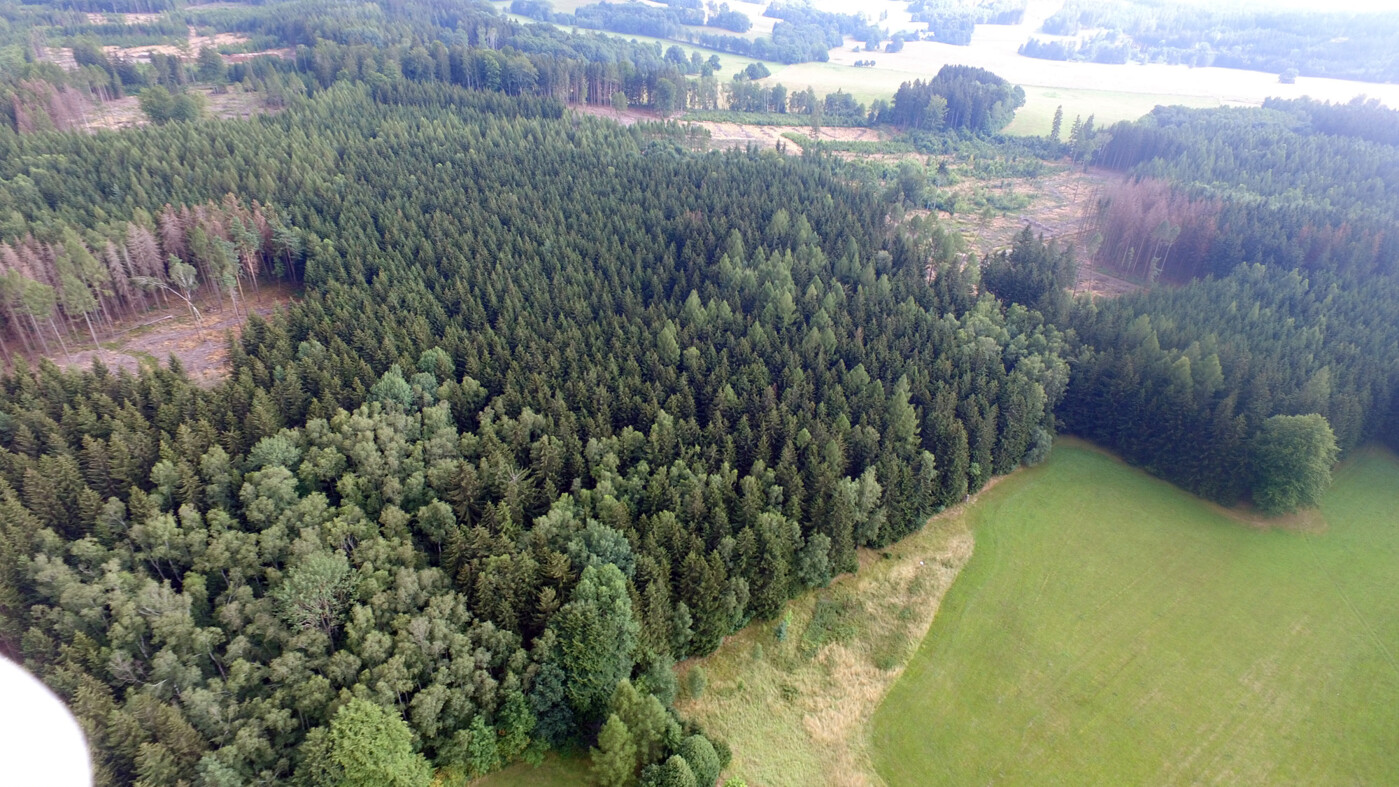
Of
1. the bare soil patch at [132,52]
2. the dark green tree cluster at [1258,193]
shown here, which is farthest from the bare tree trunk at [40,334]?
the dark green tree cluster at [1258,193]

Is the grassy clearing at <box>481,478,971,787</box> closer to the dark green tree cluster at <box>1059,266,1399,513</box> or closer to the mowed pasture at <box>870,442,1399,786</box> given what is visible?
the mowed pasture at <box>870,442,1399,786</box>

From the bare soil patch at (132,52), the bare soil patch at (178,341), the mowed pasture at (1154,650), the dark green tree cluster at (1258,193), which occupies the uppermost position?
the bare soil patch at (132,52)

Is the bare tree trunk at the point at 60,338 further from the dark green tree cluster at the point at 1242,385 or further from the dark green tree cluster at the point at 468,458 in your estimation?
the dark green tree cluster at the point at 1242,385

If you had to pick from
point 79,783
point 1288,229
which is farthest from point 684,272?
point 1288,229

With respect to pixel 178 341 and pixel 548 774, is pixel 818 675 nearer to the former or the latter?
pixel 548 774

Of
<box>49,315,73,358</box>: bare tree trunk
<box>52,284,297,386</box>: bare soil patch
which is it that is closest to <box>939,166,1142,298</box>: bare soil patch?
<box>52,284,297,386</box>: bare soil patch

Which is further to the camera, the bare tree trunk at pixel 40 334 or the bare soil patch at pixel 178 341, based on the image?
the bare soil patch at pixel 178 341

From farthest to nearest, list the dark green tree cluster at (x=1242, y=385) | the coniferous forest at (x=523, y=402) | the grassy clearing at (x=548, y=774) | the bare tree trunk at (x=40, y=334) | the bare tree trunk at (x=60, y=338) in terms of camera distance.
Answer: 1. the bare tree trunk at (x=60, y=338)
2. the bare tree trunk at (x=40, y=334)
3. the dark green tree cluster at (x=1242, y=385)
4. the grassy clearing at (x=548, y=774)
5. the coniferous forest at (x=523, y=402)

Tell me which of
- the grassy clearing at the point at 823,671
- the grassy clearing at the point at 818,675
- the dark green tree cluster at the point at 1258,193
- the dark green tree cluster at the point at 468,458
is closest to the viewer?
the dark green tree cluster at the point at 468,458
